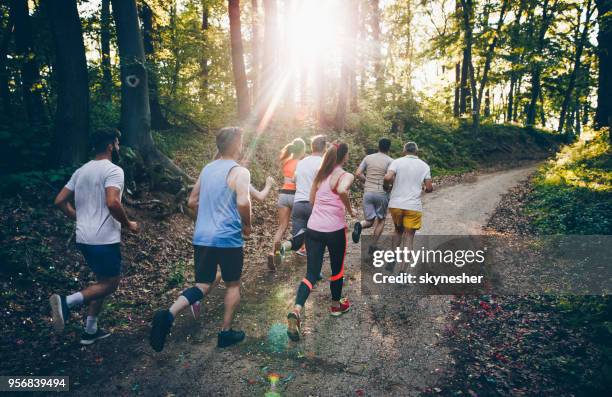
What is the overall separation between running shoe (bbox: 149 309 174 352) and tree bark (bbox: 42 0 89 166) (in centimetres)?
546

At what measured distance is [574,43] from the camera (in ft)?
83.3

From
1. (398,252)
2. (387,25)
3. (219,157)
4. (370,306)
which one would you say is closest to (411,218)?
(398,252)

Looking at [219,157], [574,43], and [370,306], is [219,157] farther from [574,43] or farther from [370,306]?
[574,43]

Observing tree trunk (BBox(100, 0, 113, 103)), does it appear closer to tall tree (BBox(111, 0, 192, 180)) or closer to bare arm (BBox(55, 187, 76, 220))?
tall tree (BBox(111, 0, 192, 180))

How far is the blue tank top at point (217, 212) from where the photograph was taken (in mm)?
4195

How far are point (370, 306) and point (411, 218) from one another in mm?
1878

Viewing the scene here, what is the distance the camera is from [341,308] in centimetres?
538

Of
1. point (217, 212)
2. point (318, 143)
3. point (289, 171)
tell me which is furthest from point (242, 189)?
point (289, 171)

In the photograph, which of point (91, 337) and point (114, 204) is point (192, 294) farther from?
point (91, 337)

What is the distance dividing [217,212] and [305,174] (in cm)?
263

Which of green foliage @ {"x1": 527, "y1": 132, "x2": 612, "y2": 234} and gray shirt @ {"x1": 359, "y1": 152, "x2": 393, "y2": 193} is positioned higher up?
gray shirt @ {"x1": 359, "y1": 152, "x2": 393, "y2": 193}

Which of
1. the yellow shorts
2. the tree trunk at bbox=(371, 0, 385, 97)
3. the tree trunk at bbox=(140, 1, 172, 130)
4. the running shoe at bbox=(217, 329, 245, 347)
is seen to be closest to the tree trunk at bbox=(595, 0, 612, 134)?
the yellow shorts

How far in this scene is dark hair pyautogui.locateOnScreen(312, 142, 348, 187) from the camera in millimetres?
4910

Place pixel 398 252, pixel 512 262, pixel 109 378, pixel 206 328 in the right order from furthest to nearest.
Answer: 1. pixel 512 262
2. pixel 398 252
3. pixel 206 328
4. pixel 109 378
